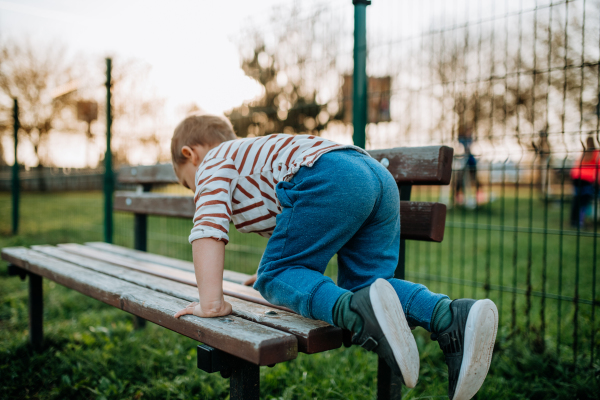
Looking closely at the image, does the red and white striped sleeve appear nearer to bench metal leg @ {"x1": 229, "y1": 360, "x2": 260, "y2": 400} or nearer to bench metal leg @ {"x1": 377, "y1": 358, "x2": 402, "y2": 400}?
bench metal leg @ {"x1": 229, "y1": 360, "x2": 260, "y2": 400}

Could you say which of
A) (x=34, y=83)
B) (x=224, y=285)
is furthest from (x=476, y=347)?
(x=34, y=83)

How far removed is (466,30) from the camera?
2375 millimetres

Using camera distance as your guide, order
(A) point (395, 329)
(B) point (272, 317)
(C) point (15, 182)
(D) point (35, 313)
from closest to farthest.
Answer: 1. (A) point (395, 329)
2. (B) point (272, 317)
3. (D) point (35, 313)
4. (C) point (15, 182)

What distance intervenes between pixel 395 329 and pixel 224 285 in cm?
85

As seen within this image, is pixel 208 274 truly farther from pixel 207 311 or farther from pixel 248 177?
pixel 248 177

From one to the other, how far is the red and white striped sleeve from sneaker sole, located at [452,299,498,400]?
0.70 m

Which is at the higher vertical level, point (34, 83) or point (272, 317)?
point (34, 83)

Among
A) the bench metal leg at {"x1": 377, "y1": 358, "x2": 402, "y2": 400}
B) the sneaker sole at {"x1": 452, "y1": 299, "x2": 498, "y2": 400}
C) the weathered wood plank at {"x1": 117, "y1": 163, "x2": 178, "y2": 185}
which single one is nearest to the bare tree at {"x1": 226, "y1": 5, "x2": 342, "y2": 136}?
the weathered wood plank at {"x1": 117, "y1": 163, "x2": 178, "y2": 185}

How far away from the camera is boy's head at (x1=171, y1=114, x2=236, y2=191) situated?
1641 mm

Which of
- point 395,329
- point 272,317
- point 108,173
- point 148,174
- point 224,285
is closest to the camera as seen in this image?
point 395,329

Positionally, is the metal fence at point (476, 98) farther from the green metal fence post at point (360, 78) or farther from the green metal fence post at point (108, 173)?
the green metal fence post at point (108, 173)

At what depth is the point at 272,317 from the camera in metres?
1.28

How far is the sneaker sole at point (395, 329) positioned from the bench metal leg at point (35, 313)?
7.07ft

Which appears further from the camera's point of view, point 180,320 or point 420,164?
point 420,164
